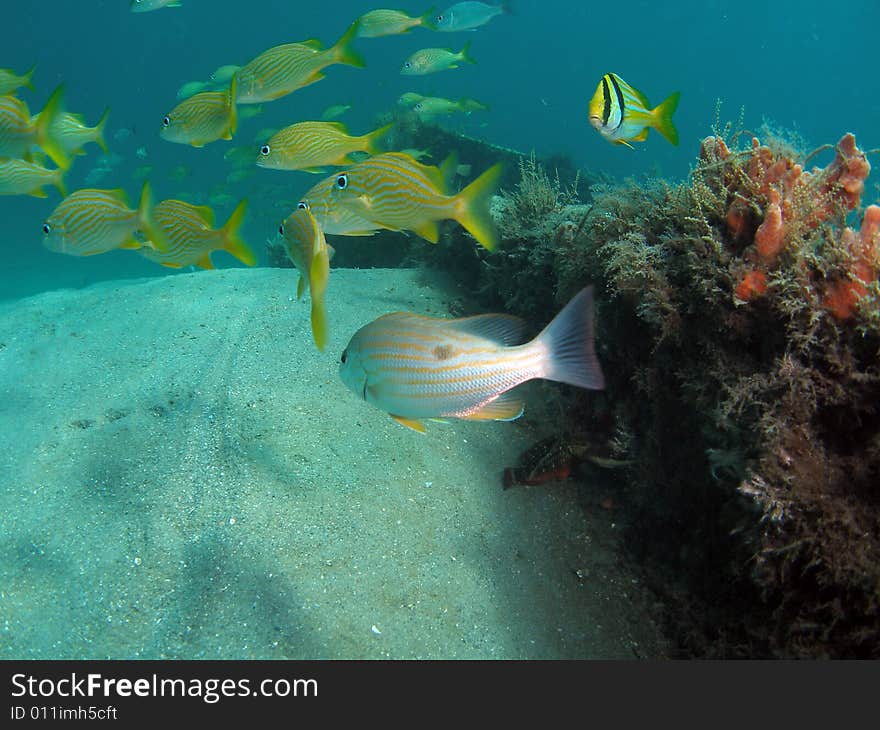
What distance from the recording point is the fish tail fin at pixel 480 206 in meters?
2.89

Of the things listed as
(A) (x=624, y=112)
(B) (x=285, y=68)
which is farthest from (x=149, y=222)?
(A) (x=624, y=112)

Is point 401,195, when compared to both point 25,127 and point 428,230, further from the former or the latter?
point 25,127

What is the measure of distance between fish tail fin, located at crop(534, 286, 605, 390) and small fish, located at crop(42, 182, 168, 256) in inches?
132

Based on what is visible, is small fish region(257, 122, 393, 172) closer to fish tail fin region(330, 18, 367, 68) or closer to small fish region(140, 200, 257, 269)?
small fish region(140, 200, 257, 269)

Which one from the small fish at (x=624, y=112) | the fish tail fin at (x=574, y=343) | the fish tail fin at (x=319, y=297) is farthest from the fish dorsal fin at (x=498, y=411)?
the small fish at (x=624, y=112)

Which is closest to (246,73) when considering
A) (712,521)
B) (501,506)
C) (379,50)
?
(501,506)

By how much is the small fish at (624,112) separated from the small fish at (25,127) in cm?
448

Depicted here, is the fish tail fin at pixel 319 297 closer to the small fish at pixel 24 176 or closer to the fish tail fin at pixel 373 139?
the fish tail fin at pixel 373 139

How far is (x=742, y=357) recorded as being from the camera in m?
2.57

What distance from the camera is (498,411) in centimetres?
211

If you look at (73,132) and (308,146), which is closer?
(308,146)

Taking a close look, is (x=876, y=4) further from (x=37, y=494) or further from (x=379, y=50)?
(x=37, y=494)

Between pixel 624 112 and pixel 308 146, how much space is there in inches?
92.9

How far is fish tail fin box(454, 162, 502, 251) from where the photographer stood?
2895 mm
